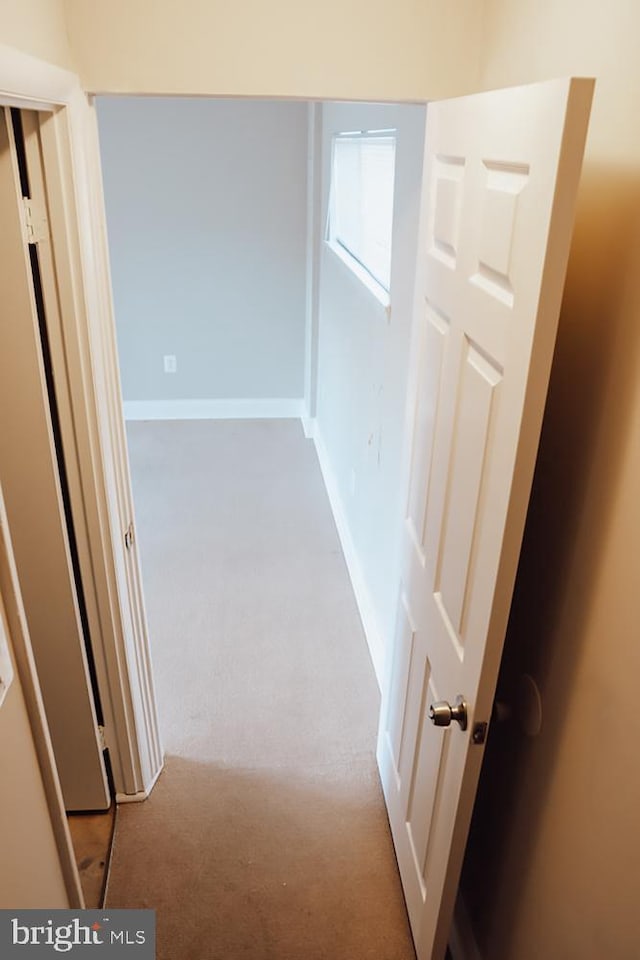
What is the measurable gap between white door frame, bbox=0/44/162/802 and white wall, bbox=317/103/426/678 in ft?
2.43

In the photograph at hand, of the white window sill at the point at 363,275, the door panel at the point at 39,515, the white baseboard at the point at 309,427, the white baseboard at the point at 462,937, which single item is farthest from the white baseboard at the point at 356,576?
the white window sill at the point at 363,275

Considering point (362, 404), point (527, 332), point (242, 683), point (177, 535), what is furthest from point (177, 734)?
point (527, 332)

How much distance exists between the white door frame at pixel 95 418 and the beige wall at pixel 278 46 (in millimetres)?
129

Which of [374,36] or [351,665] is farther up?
[374,36]

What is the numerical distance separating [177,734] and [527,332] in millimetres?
1883

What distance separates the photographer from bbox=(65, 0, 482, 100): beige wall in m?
1.37

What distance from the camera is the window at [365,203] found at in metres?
2.63

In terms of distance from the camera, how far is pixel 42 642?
1.72 meters

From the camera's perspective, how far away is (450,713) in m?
1.24

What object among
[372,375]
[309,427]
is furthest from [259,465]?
[372,375]

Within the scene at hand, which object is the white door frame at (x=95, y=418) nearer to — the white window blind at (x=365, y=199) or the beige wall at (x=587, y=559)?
the beige wall at (x=587, y=559)

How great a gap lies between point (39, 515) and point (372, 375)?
5.04ft

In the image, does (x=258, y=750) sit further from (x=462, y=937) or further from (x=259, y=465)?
(x=259, y=465)

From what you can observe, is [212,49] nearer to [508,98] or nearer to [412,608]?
[508,98]
